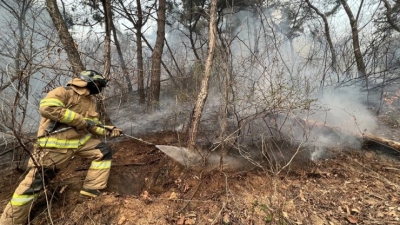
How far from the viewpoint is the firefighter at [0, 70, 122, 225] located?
259 cm

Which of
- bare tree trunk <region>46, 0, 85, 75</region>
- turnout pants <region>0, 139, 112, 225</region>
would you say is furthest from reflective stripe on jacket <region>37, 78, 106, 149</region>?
bare tree trunk <region>46, 0, 85, 75</region>

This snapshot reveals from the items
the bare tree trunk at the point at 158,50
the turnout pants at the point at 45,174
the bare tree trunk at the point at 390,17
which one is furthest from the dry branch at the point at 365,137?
the bare tree trunk at the point at 390,17

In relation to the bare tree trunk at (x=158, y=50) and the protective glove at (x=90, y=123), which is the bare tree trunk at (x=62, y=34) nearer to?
the protective glove at (x=90, y=123)

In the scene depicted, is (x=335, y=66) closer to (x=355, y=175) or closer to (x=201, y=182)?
(x=355, y=175)

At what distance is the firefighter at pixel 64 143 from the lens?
2.59 meters

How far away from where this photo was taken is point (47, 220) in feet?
8.79

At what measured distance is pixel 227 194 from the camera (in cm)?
271

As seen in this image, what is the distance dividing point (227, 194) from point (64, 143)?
2.25 metres

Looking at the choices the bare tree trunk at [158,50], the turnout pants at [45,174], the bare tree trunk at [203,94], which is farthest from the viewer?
the bare tree trunk at [158,50]

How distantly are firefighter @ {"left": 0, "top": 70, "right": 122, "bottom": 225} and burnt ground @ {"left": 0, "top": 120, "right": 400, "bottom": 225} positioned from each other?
0.26 m

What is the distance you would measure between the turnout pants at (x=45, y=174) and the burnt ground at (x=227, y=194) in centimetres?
21

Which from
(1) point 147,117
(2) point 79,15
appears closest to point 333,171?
(1) point 147,117

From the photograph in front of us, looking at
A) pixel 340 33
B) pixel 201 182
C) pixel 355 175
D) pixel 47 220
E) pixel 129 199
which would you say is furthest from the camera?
pixel 340 33

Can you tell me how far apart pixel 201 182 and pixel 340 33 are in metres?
11.8
